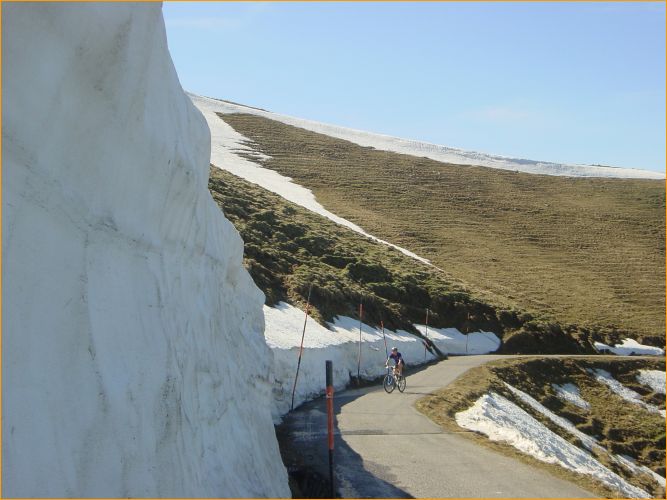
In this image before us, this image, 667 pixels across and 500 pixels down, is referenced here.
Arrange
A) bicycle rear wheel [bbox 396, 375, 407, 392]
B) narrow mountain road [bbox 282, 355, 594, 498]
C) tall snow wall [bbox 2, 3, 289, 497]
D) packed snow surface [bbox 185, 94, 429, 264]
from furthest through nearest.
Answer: packed snow surface [bbox 185, 94, 429, 264] < bicycle rear wheel [bbox 396, 375, 407, 392] < narrow mountain road [bbox 282, 355, 594, 498] < tall snow wall [bbox 2, 3, 289, 497]

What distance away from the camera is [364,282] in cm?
3809

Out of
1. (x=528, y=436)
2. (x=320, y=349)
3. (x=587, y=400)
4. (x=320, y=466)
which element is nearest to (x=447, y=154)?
(x=587, y=400)

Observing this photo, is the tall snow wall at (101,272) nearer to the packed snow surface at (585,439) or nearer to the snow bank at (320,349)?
the snow bank at (320,349)

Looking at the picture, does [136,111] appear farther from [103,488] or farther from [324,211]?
[324,211]

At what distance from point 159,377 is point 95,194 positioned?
5.25 feet

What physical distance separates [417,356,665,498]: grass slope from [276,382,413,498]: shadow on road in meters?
3.00

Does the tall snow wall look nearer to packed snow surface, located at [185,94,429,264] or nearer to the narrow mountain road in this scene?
the narrow mountain road

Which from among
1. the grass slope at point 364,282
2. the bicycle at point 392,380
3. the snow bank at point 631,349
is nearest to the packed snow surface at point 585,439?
the bicycle at point 392,380

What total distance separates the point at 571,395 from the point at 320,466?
1849 centimetres

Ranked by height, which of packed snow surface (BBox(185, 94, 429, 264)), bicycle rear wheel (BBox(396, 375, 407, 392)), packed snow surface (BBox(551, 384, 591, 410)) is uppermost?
packed snow surface (BBox(185, 94, 429, 264))

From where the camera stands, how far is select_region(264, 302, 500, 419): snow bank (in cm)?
1791

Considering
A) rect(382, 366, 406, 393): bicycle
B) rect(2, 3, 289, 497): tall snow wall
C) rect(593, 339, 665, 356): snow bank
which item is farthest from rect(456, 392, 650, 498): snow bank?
rect(593, 339, 665, 356): snow bank

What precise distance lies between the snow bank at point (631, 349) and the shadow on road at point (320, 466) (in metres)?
27.8

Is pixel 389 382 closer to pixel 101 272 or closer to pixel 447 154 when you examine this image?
pixel 101 272
